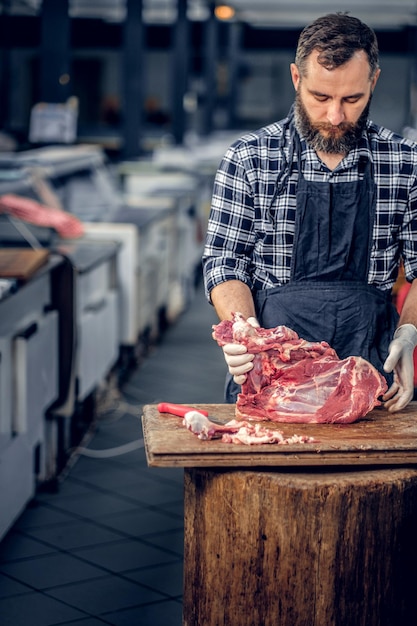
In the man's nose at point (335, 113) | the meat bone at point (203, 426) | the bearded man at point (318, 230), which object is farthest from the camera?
the bearded man at point (318, 230)

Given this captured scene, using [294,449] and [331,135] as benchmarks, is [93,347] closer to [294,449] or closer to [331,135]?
[331,135]

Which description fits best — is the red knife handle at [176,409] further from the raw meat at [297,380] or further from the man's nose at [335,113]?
the man's nose at [335,113]

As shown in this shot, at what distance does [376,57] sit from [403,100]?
85.8 ft

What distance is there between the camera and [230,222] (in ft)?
9.39

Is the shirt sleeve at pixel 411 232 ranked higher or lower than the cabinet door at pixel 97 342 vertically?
higher

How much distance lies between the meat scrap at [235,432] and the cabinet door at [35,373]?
1.63m

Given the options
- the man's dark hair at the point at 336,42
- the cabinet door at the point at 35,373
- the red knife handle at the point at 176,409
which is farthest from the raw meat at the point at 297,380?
the cabinet door at the point at 35,373

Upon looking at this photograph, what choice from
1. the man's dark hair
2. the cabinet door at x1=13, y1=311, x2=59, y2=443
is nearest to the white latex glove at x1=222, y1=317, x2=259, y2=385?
the man's dark hair

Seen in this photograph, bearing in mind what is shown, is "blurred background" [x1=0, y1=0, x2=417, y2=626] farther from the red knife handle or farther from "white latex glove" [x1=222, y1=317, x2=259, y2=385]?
"white latex glove" [x1=222, y1=317, x2=259, y2=385]

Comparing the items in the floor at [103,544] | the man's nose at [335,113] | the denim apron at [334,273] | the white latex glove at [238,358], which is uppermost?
the man's nose at [335,113]

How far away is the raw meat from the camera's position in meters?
2.56

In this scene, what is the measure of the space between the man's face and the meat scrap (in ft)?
2.64

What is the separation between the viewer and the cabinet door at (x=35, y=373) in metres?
3.96

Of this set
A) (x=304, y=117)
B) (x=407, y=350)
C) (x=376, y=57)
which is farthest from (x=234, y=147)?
(x=407, y=350)
